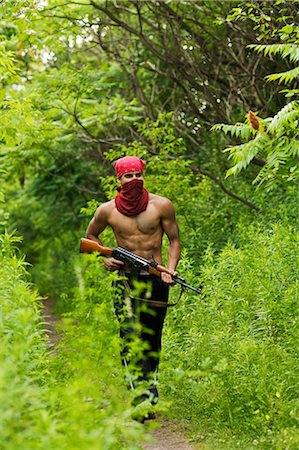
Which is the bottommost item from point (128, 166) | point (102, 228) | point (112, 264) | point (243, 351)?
point (243, 351)

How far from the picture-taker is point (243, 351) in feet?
26.0

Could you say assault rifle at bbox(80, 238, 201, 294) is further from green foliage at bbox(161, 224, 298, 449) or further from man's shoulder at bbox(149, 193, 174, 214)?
green foliage at bbox(161, 224, 298, 449)

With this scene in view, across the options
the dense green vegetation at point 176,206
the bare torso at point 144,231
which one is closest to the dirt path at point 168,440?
the dense green vegetation at point 176,206

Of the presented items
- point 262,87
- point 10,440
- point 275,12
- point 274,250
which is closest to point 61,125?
point 262,87

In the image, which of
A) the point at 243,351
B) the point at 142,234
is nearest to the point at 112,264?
the point at 142,234

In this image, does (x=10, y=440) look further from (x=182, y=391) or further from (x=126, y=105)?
(x=126, y=105)

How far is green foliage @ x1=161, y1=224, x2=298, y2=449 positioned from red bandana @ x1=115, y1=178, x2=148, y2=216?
Result: 1.43 m

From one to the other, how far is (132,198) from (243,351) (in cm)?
190

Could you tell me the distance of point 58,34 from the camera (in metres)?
15.7

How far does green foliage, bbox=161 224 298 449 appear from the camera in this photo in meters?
7.33

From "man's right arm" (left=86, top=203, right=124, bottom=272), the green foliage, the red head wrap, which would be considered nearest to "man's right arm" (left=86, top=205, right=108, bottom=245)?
"man's right arm" (left=86, top=203, right=124, bottom=272)

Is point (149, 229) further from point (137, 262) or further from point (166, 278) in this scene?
point (166, 278)

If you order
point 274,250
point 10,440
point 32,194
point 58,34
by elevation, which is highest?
point 58,34

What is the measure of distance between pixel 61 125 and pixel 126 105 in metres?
1.50
